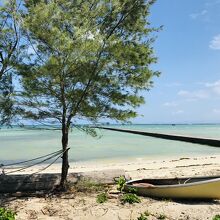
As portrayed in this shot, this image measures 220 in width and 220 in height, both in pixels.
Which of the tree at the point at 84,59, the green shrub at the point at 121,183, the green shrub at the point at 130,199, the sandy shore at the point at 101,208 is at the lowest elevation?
the sandy shore at the point at 101,208

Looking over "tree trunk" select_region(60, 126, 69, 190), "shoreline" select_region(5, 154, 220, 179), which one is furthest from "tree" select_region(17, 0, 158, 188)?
"shoreline" select_region(5, 154, 220, 179)

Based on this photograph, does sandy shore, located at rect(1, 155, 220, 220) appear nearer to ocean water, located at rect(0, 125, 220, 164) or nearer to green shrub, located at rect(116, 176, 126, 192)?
green shrub, located at rect(116, 176, 126, 192)

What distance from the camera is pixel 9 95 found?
11.0 metres

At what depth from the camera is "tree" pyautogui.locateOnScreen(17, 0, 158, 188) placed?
10297 mm

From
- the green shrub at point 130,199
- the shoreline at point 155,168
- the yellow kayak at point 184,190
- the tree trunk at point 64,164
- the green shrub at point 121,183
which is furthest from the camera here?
the shoreline at point 155,168

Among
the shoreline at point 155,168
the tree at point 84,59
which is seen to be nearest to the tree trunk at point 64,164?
the tree at point 84,59

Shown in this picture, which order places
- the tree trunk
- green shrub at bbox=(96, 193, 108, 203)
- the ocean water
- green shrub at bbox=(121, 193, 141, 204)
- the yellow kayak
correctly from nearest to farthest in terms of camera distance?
1. the yellow kayak
2. green shrub at bbox=(121, 193, 141, 204)
3. green shrub at bbox=(96, 193, 108, 203)
4. the tree trunk
5. the ocean water

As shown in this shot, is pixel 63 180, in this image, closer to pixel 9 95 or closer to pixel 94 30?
pixel 9 95

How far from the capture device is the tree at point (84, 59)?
10.3 meters

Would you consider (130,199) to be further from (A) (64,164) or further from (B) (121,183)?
(A) (64,164)

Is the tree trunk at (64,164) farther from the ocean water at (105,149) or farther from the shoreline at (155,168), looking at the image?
the shoreline at (155,168)

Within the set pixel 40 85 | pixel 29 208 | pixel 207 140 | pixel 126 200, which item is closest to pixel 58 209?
pixel 29 208

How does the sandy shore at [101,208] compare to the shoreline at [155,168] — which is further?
the shoreline at [155,168]

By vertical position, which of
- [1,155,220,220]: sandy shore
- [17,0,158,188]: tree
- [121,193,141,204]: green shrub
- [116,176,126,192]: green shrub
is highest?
[17,0,158,188]: tree
